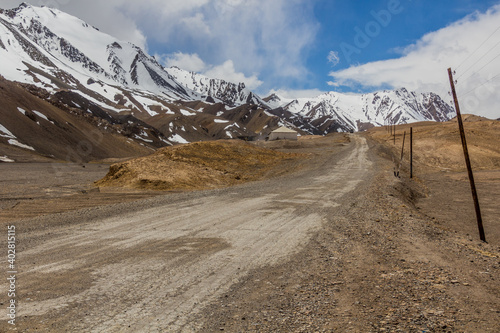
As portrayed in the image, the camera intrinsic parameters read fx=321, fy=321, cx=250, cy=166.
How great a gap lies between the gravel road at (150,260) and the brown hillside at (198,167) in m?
8.18

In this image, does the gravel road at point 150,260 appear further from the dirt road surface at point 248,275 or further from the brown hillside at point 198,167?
the brown hillside at point 198,167

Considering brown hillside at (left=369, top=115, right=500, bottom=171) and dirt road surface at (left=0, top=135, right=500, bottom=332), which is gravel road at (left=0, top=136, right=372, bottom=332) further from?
brown hillside at (left=369, top=115, right=500, bottom=171)

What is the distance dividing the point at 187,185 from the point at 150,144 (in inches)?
4916

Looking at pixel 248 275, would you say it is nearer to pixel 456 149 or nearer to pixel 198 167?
pixel 198 167

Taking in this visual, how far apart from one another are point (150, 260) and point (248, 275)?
93.7 inches

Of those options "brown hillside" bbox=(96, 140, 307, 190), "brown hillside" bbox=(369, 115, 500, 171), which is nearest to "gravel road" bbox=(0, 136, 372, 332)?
"brown hillside" bbox=(96, 140, 307, 190)

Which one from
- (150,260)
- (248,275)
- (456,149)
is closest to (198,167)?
(150,260)

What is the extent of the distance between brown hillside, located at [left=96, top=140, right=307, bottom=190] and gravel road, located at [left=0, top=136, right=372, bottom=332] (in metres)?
8.18

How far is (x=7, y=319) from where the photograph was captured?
4.66m

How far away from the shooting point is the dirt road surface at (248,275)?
4.81m

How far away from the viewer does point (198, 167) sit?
27469mm

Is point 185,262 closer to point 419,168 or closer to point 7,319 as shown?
point 7,319

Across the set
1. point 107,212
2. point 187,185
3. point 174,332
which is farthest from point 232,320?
point 187,185

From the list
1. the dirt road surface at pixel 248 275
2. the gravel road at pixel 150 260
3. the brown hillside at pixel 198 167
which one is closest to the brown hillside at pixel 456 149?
the brown hillside at pixel 198 167
